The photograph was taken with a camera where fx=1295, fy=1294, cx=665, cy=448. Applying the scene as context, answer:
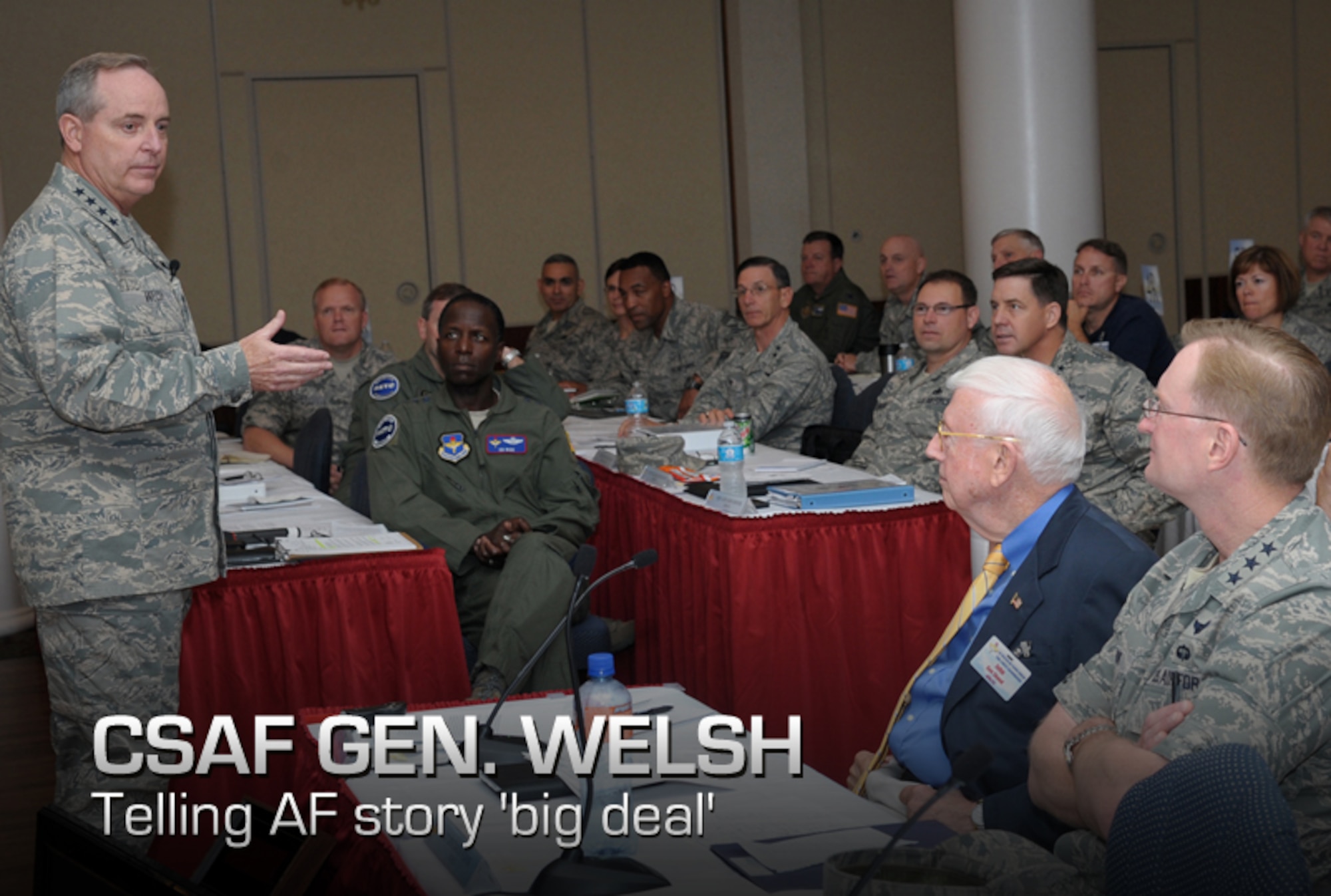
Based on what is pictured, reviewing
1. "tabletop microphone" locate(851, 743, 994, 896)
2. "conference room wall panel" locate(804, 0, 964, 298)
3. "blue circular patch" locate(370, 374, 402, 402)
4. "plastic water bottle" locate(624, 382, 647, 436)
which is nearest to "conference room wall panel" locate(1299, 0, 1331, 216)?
"conference room wall panel" locate(804, 0, 964, 298)

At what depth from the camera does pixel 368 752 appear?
188 cm

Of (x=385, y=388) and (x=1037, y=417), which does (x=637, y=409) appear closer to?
(x=385, y=388)

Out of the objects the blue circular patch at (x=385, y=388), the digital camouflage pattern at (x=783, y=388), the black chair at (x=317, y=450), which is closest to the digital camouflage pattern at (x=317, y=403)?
the black chair at (x=317, y=450)

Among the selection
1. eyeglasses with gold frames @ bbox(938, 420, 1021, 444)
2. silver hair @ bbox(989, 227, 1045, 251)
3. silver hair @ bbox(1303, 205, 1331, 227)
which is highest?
silver hair @ bbox(1303, 205, 1331, 227)

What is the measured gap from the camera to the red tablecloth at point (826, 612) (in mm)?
3379

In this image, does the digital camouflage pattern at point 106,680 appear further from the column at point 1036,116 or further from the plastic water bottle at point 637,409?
the column at point 1036,116

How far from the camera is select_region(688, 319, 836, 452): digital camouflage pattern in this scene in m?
5.12

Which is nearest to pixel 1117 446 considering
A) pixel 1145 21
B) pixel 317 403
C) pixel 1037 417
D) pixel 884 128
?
pixel 1037 417

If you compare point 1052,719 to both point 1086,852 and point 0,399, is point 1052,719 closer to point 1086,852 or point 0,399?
point 1086,852

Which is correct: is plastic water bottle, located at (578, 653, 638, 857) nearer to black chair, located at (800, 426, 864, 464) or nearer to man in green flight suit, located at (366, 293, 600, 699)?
man in green flight suit, located at (366, 293, 600, 699)

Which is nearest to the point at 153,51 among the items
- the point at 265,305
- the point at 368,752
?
the point at 265,305

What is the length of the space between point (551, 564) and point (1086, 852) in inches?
83.3

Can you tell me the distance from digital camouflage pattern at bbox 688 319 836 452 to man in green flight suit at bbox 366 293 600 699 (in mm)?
1313

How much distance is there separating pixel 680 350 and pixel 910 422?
2932 mm
